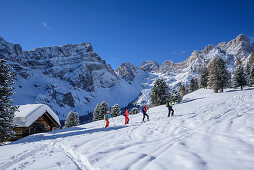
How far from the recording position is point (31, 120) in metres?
14.6

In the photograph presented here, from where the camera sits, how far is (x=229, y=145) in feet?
13.0

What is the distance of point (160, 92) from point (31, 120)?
2958 centimetres

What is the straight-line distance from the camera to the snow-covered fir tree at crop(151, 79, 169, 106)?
3516 centimetres

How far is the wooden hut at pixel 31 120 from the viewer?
14141 millimetres

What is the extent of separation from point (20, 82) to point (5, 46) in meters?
65.6

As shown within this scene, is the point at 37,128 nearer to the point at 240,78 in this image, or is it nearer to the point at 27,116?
the point at 27,116

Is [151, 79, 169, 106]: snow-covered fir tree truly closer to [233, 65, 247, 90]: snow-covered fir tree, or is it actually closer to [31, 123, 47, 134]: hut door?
[233, 65, 247, 90]: snow-covered fir tree

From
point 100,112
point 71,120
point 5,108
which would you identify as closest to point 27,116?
point 5,108

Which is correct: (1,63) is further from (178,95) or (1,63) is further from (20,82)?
(20,82)

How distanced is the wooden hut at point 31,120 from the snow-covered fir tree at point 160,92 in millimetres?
25450

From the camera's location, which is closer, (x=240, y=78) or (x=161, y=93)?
(x=161, y=93)

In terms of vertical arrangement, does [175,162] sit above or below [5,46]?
below

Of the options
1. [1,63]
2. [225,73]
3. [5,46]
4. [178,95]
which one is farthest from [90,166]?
[5,46]

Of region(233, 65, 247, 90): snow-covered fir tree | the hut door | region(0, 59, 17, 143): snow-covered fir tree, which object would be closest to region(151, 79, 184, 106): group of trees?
region(233, 65, 247, 90): snow-covered fir tree
